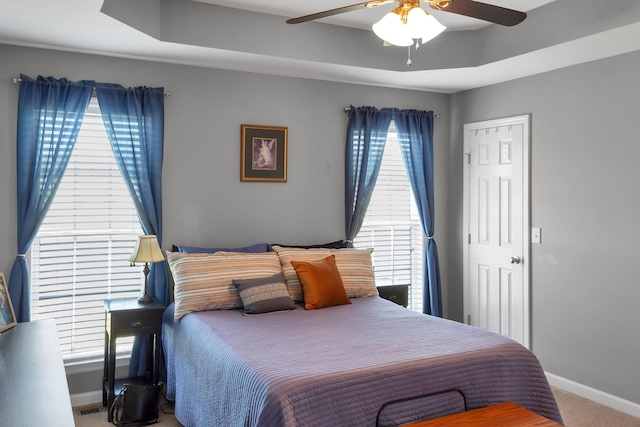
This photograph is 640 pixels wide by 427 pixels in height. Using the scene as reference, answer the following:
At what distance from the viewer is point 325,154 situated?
457 cm

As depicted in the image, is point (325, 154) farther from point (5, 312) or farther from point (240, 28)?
point (5, 312)

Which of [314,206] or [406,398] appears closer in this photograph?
→ [406,398]

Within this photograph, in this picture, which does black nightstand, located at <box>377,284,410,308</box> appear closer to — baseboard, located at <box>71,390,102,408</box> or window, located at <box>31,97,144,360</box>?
window, located at <box>31,97,144,360</box>

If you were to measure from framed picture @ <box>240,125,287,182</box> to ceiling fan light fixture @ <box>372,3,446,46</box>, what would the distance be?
2.19 metres

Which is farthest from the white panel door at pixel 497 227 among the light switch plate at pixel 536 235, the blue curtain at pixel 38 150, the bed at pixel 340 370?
the blue curtain at pixel 38 150

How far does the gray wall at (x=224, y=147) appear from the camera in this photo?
3.54m

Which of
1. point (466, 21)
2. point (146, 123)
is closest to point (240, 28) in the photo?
point (146, 123)

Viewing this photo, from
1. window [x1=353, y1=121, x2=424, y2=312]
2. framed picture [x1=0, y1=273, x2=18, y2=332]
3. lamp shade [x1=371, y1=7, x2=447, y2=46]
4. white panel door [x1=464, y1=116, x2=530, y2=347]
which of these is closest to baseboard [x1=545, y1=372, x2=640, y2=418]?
white panel door [x1=464, y1=116, x2=530, y2=347]

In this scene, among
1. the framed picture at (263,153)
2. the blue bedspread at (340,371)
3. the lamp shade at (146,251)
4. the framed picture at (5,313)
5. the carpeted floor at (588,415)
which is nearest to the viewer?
the blue bedspread at (340,371)

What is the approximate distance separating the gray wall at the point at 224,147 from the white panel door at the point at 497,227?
1049mm

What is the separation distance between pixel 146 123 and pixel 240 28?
97cm

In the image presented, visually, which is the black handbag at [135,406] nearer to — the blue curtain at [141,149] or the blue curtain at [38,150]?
the blue curtain at [141,149]

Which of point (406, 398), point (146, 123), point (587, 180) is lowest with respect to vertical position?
point (406, 398)

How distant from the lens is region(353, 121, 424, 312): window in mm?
4852
